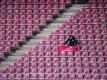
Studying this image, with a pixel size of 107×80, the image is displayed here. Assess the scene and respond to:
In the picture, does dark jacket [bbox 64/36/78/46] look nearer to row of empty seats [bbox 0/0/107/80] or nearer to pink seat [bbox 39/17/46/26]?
row of empty seats [bbox 0/0/107/80]

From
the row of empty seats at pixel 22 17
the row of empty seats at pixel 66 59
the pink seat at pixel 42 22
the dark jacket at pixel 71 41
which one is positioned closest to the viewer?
the row of empty seats at pixel 66 59

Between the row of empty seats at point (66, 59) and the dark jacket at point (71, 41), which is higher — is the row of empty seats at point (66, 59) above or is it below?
below

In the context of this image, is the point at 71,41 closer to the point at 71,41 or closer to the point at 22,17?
the point at 71,41

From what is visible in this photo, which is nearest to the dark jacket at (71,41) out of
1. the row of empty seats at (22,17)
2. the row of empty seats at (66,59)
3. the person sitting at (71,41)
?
the person sitting at (71,41)

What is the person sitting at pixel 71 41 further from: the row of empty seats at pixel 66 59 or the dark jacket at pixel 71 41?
the row of empty seats at pixel 66 59

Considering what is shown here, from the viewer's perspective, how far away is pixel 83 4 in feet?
37.3

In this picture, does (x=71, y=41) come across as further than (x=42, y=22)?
No

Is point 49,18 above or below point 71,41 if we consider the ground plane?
above

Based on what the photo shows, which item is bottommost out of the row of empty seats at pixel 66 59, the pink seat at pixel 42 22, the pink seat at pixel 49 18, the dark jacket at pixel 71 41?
the row of empty seats at pixel 66 59

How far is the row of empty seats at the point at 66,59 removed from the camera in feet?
33.7

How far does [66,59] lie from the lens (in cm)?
1046

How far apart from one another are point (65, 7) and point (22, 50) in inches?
91.1

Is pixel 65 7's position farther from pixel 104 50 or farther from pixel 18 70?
pixel 18 70

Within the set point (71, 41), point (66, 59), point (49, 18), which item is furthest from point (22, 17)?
point (66, 59)
